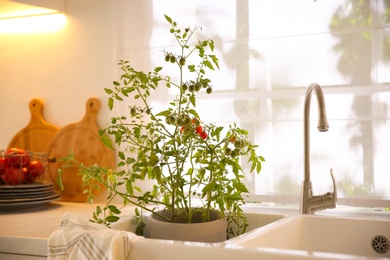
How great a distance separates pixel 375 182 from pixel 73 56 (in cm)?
120

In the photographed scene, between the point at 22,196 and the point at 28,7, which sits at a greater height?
the point at 28,7

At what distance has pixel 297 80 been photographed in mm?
1798

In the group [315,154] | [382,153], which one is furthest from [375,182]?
[315,154]

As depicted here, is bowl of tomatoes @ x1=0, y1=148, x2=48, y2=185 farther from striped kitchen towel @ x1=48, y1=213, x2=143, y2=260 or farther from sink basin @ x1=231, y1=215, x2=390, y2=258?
sink basin @ x1=231, y1=215, x2=390, y2=258

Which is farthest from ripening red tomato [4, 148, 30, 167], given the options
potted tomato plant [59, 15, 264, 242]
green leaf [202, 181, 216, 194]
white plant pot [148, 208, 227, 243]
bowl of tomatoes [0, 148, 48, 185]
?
green leaf [202, 181, 216, 194]

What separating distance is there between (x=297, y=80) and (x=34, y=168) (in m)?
0.93

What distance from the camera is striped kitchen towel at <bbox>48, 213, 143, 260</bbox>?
109 cm

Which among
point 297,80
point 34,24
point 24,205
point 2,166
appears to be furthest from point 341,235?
point 34,24

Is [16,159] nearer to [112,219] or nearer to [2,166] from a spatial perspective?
[2,166]

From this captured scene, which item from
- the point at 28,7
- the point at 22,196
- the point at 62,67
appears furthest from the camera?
the point at 62,67

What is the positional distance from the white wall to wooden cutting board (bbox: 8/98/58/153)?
3 cm

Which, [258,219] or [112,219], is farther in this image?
[258,219]

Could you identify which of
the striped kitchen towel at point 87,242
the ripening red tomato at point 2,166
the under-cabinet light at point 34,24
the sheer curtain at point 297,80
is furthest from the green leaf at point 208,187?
the under-cabinet light at point 34,24

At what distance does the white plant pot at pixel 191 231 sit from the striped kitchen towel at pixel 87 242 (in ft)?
0.43
